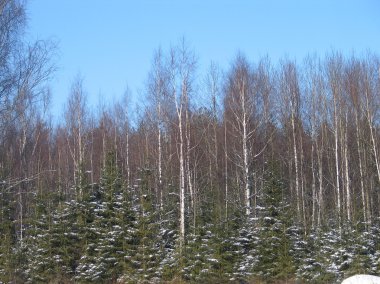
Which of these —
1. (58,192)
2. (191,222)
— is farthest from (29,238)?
(191,222)

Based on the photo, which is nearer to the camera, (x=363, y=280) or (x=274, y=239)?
(x=363, y=280)

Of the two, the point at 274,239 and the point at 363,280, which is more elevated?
the point at 274,239

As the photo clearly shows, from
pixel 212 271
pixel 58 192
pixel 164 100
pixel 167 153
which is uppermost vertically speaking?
pixel 164 100

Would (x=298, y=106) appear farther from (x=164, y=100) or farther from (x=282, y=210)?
(x=282, y=210)

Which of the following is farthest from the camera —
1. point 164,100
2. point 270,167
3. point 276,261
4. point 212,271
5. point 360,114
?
point 360,114

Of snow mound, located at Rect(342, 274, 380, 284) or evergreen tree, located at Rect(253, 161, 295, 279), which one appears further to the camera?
evergreen tree, located at Rect(253, 161, 295, 279)

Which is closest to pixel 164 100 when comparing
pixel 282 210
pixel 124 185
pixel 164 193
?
pixel 164 193

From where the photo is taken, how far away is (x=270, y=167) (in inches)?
842

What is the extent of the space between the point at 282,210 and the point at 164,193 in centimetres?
795

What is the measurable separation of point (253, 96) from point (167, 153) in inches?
269

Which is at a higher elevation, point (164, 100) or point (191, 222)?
point (164, 100)

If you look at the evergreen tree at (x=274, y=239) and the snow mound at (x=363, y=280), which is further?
the evergreen tree at (x=274, y=239)

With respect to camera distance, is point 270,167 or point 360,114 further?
point 360,114

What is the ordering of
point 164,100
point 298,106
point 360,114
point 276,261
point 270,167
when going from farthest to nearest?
point 298,106
point 360,114
point 164,100
point 270,167
point 276,261
